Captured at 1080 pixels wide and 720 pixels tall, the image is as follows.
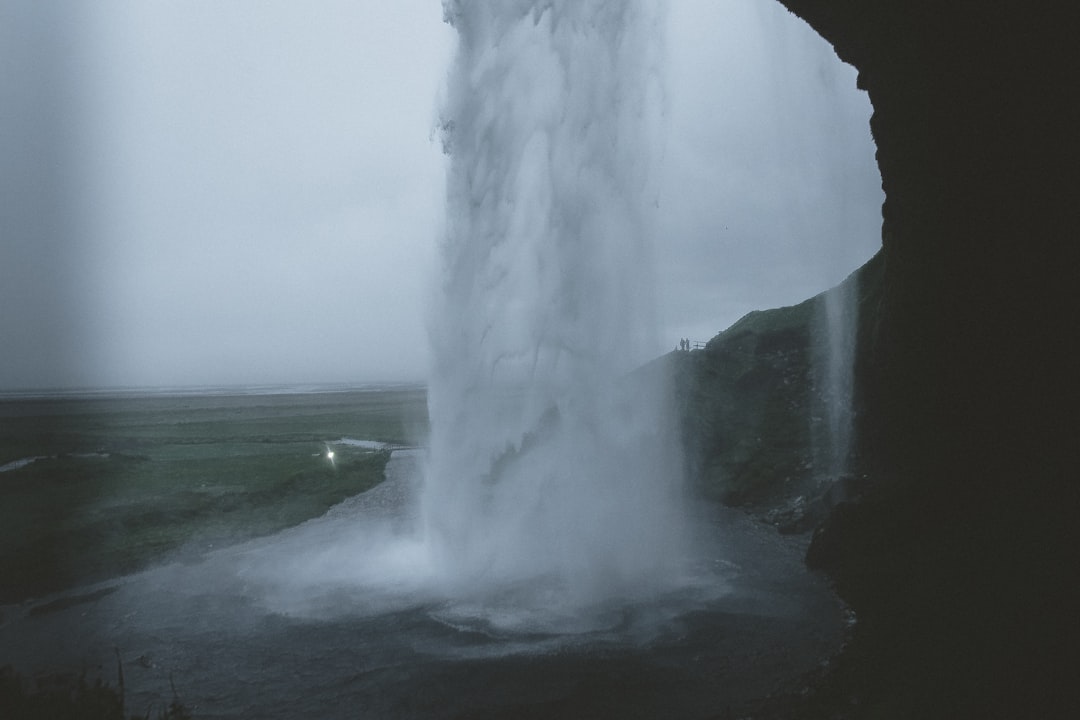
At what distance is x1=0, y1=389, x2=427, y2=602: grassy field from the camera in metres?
22.5

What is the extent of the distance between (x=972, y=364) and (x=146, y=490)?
134 feet

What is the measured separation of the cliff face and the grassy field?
2530cm

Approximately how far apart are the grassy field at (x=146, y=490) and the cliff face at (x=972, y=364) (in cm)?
2530

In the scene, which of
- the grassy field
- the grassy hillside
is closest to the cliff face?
the grassy hillside

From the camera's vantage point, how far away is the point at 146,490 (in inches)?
1331

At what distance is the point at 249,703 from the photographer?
12.0 metres

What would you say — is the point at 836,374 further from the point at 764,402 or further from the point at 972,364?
the point at 972,364

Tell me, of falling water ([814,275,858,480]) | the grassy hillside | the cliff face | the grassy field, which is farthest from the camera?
falling water ([814,275,858,480])

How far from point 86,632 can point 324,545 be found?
899cm

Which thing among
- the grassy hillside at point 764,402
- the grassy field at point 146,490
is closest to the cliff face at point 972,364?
the grassy hillside at point 764,402

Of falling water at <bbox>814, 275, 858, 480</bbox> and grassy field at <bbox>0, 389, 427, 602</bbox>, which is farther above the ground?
falling water at <bbox>814, 275, 858, 480</bbox>

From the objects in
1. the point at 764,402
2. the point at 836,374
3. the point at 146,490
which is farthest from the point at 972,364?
the point at 146,490

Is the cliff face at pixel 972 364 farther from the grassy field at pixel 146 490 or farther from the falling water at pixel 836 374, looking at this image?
the grassy field at pixel 146 490

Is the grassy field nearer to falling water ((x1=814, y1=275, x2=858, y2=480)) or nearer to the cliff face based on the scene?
the cliff face
